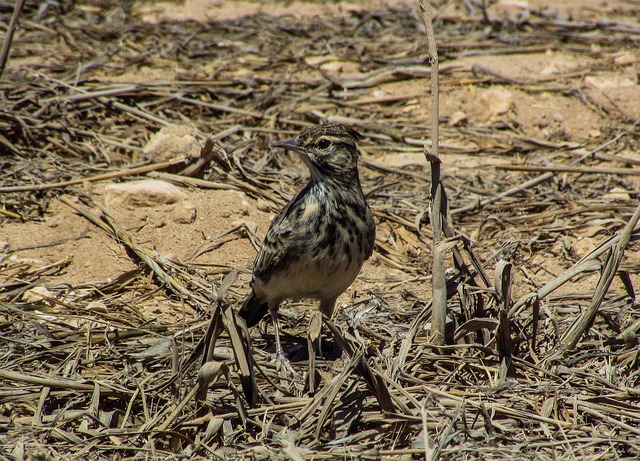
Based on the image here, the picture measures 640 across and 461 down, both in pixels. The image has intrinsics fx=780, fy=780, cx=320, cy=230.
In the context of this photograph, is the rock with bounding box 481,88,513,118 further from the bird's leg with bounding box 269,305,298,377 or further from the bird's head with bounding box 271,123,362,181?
the bird's leg with bounding box 269,305,298,377

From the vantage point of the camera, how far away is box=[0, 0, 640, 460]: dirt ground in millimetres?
4508

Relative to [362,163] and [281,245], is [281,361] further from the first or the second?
[362,163]

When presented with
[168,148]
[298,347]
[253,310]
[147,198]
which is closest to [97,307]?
[253,310]

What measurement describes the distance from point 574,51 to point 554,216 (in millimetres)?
4014

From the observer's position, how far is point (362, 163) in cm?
730

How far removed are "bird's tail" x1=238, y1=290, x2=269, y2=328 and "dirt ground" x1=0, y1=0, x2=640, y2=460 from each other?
256 millimetres

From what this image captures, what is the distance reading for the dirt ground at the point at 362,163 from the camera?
4508 mm

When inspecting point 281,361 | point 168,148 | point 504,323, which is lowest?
point 281,361

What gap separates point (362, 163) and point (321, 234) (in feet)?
9.59

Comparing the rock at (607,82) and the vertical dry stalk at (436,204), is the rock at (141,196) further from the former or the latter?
the rock at (607,82)

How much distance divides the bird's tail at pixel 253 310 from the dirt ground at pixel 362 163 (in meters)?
0.26

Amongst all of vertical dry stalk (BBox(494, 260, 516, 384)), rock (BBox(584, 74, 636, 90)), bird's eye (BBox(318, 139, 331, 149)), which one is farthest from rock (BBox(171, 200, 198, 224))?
rock (BBox(584, 74, 636, 90))

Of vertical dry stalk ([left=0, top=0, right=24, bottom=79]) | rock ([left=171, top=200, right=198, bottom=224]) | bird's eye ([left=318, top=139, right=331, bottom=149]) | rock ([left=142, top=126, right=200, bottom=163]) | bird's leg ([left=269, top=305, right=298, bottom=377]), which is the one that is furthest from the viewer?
rock ([left=142, top=126, right=200, bottom=163])

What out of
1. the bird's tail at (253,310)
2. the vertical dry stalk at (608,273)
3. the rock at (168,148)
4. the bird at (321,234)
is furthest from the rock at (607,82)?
the bird's tail at (253,310)
